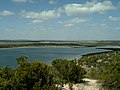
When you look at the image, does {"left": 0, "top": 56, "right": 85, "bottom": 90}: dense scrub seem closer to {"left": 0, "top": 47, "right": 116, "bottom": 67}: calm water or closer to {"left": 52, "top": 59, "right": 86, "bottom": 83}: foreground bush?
{"left": 52, "top": 59, "right": 86, "bottom": 83}: foreground bush

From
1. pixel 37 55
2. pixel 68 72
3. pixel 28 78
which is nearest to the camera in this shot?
pixel 28 78

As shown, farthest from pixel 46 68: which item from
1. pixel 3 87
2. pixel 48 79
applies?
pixel 3 87

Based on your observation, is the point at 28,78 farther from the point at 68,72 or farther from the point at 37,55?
the point at 37,55

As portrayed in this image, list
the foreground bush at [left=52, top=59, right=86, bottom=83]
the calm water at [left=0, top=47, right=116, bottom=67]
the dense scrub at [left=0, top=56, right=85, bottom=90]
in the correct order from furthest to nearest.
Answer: the calm water at [left=0, top=47, right=116, bottom=67], the foreground bush at [left=52, top=59, right=86, bottom=83], the dense scrub at [left=0, top=56, right=85, bottom=90]

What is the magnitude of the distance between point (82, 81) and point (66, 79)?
1.68 meters

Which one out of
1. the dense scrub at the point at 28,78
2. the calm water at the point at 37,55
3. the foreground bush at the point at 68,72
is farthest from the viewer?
the calm water at the point at 37,55

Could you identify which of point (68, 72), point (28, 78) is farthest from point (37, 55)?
point (28, 78)

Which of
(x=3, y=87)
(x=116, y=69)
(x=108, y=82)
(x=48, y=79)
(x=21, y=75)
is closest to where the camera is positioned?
(x=3, y=87)

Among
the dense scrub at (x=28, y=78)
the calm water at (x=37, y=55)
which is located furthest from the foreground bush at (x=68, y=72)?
the calm water at (x=37, y=55)

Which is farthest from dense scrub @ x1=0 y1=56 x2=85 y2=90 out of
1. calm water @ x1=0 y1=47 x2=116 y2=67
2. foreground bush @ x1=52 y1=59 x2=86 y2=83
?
Result: calm water @ x1=0 y1=47 x2=116 y2=67

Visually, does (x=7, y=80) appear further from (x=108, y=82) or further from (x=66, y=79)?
(x=108, y=82)

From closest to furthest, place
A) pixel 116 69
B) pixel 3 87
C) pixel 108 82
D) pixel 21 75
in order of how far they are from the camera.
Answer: pixel 3 87 < pixel 21 75 < pixel 108 82 < pixel 116 69

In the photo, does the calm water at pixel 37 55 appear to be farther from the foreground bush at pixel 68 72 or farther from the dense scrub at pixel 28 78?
the dense scrub at pixel 28 78

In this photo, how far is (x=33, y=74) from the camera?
23250 millimetres
